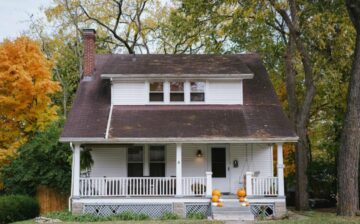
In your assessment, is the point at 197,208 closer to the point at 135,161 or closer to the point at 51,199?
the point at 135,161

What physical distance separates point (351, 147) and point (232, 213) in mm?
4774

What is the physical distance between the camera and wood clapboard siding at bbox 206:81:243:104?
20.3 meters

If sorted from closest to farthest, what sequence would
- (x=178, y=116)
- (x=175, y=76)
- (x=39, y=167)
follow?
(x=178, y=116)
(x=175, y=76)
(x=39, y=167)

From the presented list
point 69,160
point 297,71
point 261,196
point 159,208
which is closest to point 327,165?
point 297,71

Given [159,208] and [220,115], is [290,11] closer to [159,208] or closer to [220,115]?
[220,115]

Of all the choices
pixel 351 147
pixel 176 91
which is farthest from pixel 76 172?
pixel 351 147

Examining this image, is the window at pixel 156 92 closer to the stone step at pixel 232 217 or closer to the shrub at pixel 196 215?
the shrub at pixel 196 215

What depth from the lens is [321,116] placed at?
101 ft

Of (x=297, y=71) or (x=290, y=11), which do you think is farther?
(x=297, y=71)

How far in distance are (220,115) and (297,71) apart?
8690 millimetres

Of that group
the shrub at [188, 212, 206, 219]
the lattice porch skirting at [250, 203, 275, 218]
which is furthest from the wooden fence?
the lattice porch skirting at [250, 203, 275, 218]

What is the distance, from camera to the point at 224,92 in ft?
66.8

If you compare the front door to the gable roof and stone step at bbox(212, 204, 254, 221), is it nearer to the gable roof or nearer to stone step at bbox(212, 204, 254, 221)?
the gable roof

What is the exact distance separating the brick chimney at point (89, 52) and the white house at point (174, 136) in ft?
0.16
